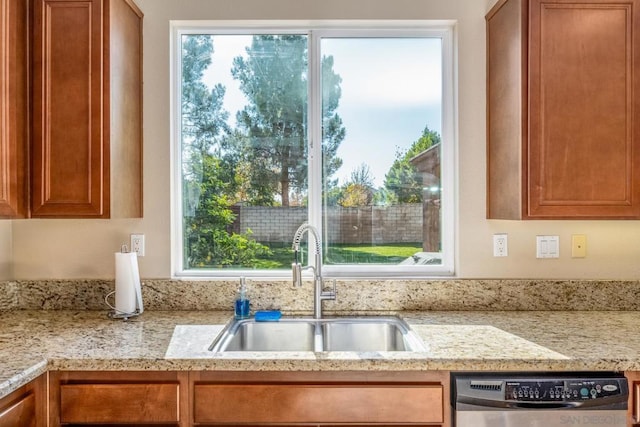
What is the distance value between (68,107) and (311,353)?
51.4 inches

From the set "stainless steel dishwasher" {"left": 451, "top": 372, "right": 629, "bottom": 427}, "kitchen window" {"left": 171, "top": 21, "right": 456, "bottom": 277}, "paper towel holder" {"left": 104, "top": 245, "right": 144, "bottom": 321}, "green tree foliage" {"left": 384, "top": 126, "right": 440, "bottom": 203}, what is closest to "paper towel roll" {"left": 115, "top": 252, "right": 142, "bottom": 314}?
"paper towel holder" {"left": 104, "top": 245, "right": 144, "bottom": 321}

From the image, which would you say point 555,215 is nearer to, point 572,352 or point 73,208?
point 572,352

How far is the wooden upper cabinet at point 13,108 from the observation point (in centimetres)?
164

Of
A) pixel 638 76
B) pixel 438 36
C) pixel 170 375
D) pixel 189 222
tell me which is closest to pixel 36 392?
pixel 170 375

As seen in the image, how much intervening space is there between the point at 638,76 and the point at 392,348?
144 cm

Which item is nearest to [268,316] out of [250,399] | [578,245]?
[250,399]

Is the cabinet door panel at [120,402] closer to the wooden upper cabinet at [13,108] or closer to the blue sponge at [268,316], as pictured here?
the blue sponge at [268,316]

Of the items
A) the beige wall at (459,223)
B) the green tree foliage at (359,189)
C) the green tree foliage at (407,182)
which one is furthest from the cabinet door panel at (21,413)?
the green tree foliage at (407,182)

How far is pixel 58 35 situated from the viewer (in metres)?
1.70

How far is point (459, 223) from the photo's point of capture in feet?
6.74

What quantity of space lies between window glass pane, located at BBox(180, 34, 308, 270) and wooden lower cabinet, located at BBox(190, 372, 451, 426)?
798 millimetres

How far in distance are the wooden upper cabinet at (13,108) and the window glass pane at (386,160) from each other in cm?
124

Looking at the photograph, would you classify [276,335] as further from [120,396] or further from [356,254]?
[120,396]

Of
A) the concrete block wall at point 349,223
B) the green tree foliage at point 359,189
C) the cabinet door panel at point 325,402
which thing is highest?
the green tree foliage at point 359,189
